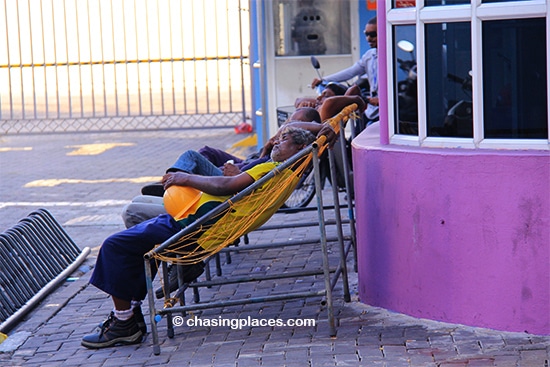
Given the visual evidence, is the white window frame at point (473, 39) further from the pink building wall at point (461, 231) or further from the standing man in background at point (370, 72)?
the standing man in background at point (370, 72)

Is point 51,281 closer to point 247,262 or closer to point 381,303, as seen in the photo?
point 247,262

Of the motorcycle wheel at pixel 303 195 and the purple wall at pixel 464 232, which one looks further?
the motorcycle wheel at pixel 303 195

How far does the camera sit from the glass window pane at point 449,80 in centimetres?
536

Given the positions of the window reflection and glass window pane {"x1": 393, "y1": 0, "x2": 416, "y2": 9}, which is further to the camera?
glass window pane {"x1": 393, "y1": 0, "x2": 416, "y2": 9}

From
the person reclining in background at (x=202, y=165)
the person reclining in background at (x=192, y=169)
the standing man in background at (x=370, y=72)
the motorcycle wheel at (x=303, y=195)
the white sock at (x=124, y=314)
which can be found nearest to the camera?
the white sock at (x=124, y=314)

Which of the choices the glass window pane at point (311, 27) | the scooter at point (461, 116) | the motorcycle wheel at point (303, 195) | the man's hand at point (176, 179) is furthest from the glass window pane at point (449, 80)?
the glass window pane at point (311, 27)

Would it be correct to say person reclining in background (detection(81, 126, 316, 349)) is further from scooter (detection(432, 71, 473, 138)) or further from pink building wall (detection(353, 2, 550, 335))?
scooter (detection(432, 71, 473, 138))

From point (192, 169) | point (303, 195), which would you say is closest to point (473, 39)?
point (192, 169)

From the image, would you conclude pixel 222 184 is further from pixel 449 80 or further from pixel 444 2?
pixel 444 2

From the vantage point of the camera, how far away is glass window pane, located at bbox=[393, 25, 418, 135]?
5.62 metres

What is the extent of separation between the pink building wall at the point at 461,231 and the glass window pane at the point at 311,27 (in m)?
7.13

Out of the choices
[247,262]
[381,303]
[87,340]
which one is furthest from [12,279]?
[381,303]

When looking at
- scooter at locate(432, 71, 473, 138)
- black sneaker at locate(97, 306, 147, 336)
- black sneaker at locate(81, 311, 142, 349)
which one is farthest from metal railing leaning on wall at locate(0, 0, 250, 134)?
scooter at locate(432, 71, 473, 138)

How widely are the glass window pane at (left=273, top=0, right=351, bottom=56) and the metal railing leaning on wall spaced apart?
358 centimetres
